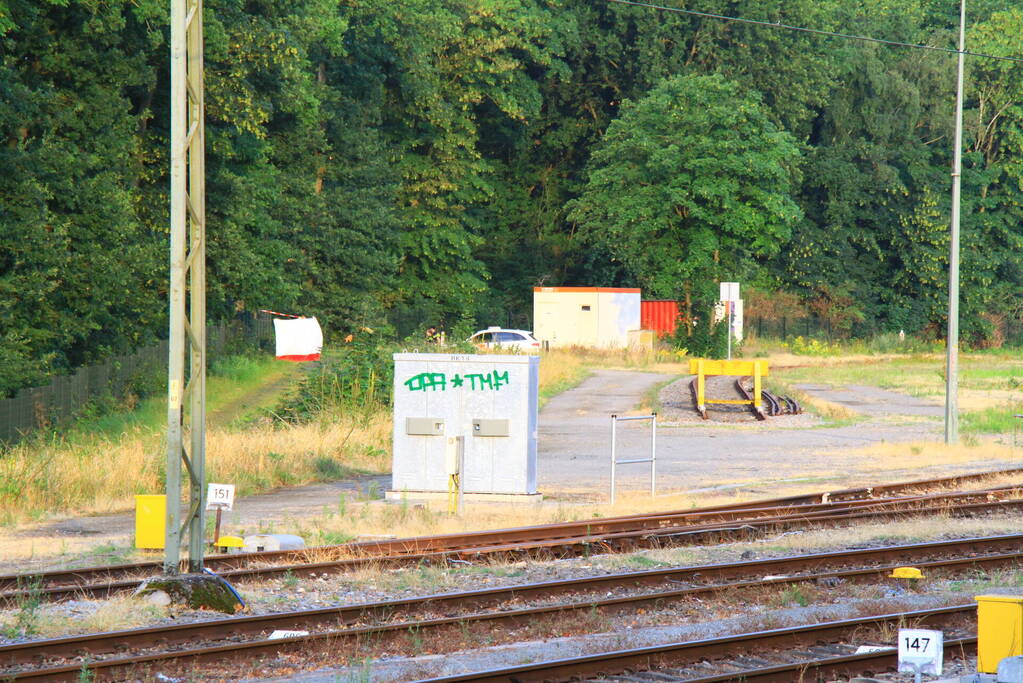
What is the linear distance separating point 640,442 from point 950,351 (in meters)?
6.44

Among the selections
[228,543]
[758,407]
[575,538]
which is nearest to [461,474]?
[575,538]

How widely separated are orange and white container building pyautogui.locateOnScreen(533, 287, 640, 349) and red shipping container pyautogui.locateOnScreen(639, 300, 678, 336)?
801 centimetres

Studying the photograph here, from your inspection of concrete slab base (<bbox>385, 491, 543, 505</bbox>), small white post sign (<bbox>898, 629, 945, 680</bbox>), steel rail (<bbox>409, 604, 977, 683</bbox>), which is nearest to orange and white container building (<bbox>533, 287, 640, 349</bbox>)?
concrete slab base (<bbox>385, 491, 543, 505</bbox>)

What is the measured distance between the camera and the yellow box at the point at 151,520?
45.6 ft

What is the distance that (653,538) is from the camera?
15.2 meters

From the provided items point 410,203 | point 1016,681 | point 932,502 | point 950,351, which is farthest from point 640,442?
point 410,203

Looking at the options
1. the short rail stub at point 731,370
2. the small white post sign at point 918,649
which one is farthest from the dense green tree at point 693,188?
the small white post sign at point 918,649

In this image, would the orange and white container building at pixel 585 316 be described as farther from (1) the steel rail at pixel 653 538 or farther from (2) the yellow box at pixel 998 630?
(2) the yellow box at pixel 998 630

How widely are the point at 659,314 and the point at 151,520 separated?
52642 millimetres

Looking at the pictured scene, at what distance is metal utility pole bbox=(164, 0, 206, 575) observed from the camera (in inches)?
433

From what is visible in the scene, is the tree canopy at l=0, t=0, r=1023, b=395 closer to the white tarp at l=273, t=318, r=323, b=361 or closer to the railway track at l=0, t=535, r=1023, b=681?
the white tarp at l=273, t=318, r=323, b=361

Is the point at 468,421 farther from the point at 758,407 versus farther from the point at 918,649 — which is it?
the point at 758,407

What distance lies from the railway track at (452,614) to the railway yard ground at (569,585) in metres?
0.02

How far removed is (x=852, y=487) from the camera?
68.1 ft
